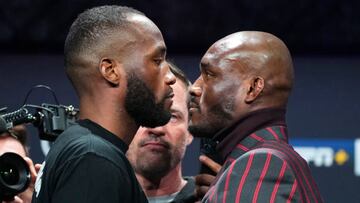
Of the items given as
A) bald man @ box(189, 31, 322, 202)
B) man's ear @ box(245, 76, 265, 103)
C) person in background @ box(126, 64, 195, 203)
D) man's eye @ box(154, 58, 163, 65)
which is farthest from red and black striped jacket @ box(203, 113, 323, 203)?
person in background @ box(126, 64, 195, 203)

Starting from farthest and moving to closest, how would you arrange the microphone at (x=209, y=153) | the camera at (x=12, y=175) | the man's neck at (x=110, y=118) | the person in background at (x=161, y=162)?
the person in background at (x=161, y=162) < the microphone at (x=209, y=153) < the camera at (x=12, y=175) < the man's neck at (x=110, y=118)

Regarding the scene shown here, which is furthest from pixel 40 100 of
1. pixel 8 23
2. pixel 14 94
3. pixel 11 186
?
pixel 11 186

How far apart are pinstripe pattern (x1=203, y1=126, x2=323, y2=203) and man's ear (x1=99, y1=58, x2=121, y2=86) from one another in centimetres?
31

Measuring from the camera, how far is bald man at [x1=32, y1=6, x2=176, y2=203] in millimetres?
1567

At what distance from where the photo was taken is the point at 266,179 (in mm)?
1679

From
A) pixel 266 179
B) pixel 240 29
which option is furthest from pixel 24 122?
pixel 240 29

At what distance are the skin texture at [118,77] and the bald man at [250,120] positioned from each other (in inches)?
9.7

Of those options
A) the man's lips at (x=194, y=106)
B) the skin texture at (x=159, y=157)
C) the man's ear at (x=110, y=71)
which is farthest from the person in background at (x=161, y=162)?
the man's ear at (x=110, y=71)

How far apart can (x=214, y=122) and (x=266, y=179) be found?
12.3 inches

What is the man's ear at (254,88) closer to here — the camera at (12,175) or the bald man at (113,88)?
the bald man at (113,88)

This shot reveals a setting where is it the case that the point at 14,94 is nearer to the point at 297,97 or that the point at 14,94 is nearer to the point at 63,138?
the point at 297,97

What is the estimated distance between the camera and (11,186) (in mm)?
2160

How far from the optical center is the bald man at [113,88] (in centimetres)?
157

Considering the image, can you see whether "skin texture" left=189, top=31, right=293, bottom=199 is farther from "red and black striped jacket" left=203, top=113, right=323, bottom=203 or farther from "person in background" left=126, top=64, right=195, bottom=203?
"person in background" left=126, top=64, right=195, bottom=203
